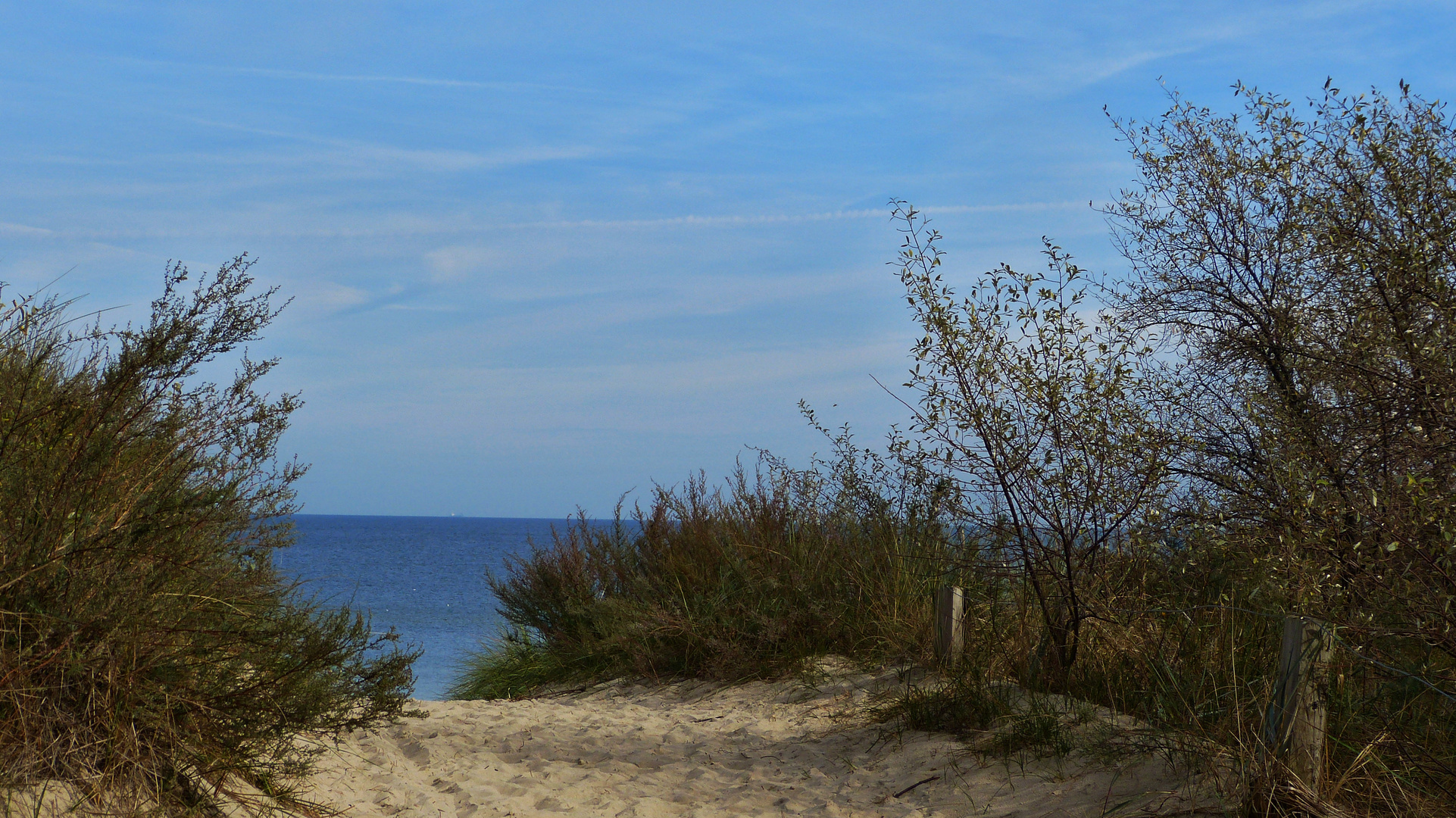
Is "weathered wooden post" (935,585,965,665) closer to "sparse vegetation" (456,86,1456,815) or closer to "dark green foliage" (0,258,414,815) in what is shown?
"sparse vegetation" (456,86,1456,815)

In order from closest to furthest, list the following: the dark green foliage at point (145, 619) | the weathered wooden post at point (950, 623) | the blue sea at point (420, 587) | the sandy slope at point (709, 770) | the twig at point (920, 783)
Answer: the dark green foliage at point (145, 619)
the sandy slope at point (709, 770)
the twig at point (920, 783)
the weathered wooden post at point (950, 623)
the blue sea at point (420, 587)

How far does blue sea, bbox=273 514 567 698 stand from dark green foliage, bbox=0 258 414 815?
1.58 ft

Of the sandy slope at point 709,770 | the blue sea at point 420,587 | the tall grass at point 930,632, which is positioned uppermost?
the tall grass at point 930,632

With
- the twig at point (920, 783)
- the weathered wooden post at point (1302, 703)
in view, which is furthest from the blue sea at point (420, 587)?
the weathered wooden post at point (1302, 703)

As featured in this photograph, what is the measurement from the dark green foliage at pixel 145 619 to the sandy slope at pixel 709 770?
83 cm

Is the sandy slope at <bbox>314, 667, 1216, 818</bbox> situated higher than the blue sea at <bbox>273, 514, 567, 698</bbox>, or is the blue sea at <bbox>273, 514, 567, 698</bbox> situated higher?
the sandy slope at <bbox>314, 667, 1216, 818</bbox>

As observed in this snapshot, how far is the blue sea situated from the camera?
39.4ft

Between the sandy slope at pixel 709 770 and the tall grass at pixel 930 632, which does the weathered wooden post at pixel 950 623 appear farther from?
the sandy slope at pixel 709 770

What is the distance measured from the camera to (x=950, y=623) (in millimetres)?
6457

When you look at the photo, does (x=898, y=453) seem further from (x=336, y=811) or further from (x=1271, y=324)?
(x=336, y=811)

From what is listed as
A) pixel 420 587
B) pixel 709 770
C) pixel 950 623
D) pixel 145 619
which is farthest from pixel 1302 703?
pixel 420 587

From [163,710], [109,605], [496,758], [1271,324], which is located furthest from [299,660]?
[1271,324]

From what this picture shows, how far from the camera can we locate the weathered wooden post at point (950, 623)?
642cm

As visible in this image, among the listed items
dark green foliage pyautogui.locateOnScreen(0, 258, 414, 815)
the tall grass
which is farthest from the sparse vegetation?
dark green foliage pyautogui.locateOnScreen(0, 258, 414, 815)
